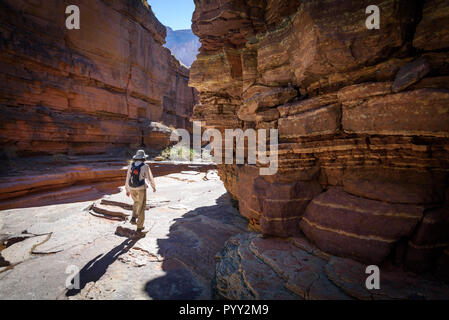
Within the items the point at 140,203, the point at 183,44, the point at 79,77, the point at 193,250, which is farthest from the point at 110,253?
the point at 183,44

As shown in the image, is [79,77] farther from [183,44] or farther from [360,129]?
[183,44]

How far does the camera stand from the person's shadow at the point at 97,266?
308 centimetres

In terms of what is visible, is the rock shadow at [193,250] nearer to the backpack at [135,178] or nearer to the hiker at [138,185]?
the hiker at [138,185]

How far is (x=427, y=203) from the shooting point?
2525mm

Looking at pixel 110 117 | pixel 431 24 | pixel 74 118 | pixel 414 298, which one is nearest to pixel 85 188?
pixel 74 118

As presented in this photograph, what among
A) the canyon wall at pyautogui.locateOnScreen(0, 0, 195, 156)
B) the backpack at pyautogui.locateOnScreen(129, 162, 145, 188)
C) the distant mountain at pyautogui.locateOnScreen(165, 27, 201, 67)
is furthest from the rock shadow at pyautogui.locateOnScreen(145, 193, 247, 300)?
the distant mountain at pyautogui.locateOnScreen(165, 27, 201, 67)

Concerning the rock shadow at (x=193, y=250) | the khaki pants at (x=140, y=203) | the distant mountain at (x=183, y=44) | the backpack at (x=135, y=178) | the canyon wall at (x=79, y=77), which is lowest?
the rock shadow at (x=193, y=250)

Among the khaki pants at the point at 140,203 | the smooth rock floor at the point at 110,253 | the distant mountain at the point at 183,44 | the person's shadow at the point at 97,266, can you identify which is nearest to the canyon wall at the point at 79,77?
the smooth rock floor at the point at 110,253

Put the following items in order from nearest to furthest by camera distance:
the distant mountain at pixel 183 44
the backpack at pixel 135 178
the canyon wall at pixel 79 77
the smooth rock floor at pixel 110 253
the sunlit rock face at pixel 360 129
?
the sunlit rock face at pixel 360 129
the smooth rock floor at pixel 110 253
the backpack at pixel 135 178
the canyon wall at pixel 79 77
the distant mountain at pixel 183 44

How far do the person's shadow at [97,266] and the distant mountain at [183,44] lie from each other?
94.3 metres

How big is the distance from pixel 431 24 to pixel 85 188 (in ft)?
41.0

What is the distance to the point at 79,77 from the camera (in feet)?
47.3

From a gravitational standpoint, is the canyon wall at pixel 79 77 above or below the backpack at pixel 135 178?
above
